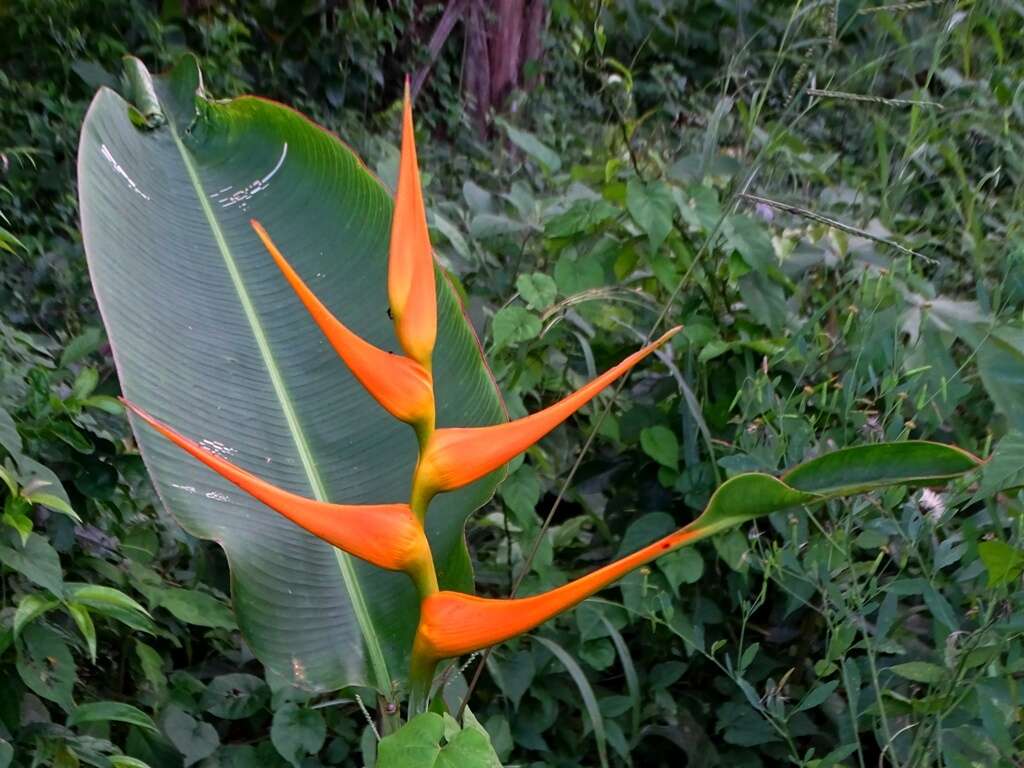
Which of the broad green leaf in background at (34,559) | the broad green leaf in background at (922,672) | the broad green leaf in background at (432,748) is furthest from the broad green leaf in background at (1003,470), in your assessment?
the broad green leaf in background at (34,559)

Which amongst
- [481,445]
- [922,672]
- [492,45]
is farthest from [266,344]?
[492,45]

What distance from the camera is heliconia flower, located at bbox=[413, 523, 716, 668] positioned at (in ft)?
1.78

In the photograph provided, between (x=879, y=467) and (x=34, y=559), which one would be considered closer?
(x=879, y=467)

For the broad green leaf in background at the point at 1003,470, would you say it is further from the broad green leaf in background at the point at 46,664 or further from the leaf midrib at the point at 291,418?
the broad green leaf in background at the point at 46,664

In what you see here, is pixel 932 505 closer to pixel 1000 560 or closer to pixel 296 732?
pixel 1000 560

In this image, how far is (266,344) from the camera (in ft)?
3.13

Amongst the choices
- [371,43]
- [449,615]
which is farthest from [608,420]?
[371,43]

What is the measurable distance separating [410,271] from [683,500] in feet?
2.31

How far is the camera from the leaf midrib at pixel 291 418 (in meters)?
0.84

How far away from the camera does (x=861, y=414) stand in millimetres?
926

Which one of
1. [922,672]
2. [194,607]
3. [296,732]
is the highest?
[194,607]

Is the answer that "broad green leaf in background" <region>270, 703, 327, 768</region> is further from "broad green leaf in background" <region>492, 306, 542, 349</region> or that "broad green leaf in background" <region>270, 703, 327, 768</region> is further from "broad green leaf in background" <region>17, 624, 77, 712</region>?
"broad green leaf in background" <region>492, 306, 542, 349</region>

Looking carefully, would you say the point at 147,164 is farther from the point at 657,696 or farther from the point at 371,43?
the point at 371,43

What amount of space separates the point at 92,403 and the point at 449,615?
0.53 m
